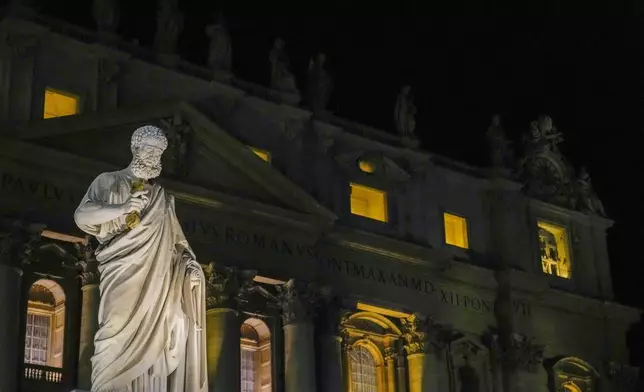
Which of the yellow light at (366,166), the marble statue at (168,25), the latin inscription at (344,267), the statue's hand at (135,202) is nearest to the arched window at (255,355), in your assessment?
the latin inscription at (344,267)

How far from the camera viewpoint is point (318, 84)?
3444 centimetres

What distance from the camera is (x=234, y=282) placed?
100 ft

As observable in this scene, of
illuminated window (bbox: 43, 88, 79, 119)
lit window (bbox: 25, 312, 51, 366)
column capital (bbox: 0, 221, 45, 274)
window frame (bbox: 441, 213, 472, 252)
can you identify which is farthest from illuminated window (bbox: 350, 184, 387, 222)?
column capital (bbox: 0, 221, 45, 274)

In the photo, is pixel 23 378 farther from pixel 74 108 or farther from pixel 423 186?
pixel 423 186

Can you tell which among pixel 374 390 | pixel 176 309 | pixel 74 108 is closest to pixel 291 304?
pixel 374 390

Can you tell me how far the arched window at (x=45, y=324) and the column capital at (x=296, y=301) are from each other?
5.52 meters

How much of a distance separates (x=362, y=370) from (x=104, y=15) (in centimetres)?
1125

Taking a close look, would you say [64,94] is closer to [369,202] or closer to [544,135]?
[369,202]

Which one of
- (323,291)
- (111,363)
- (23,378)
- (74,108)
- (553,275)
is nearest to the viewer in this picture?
(111,363)

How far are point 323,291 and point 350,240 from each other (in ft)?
6.23

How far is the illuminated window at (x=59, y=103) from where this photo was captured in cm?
2967

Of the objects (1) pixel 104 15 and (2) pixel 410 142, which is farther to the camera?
(2) pixel 410 142

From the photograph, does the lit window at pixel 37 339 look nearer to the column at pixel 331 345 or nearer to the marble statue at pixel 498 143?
the column at pixel 331 345

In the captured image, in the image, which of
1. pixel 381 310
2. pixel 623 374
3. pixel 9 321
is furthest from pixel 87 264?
pixel 623 374
